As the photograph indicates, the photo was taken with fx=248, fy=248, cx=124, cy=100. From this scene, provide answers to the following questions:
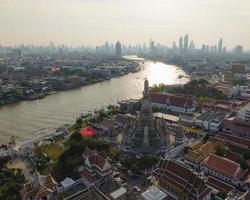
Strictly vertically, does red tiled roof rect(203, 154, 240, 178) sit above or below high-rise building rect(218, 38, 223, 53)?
below

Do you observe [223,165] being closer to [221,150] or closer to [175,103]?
[221,150]

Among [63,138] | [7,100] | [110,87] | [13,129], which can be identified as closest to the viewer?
[63,138]

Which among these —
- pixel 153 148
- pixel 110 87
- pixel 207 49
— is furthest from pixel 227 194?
pixel 207 49

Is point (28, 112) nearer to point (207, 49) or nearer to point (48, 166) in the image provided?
point (48, 166)

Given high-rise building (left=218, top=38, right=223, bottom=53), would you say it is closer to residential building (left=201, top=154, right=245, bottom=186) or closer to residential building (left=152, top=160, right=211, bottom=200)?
residential building (left=201, top=154, right=245, bottom=186)

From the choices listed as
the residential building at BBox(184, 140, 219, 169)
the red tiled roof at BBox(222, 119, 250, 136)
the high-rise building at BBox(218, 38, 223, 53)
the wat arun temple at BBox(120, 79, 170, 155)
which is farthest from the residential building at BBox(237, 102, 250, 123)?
the high-rise building at BBox(218, 38, 223, 53)

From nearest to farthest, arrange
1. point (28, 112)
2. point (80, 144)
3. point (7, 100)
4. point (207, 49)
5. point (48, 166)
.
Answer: point (48, 166)
point (80, 144)
point (28, 112)
point (7, 100)
point (207, 49)
